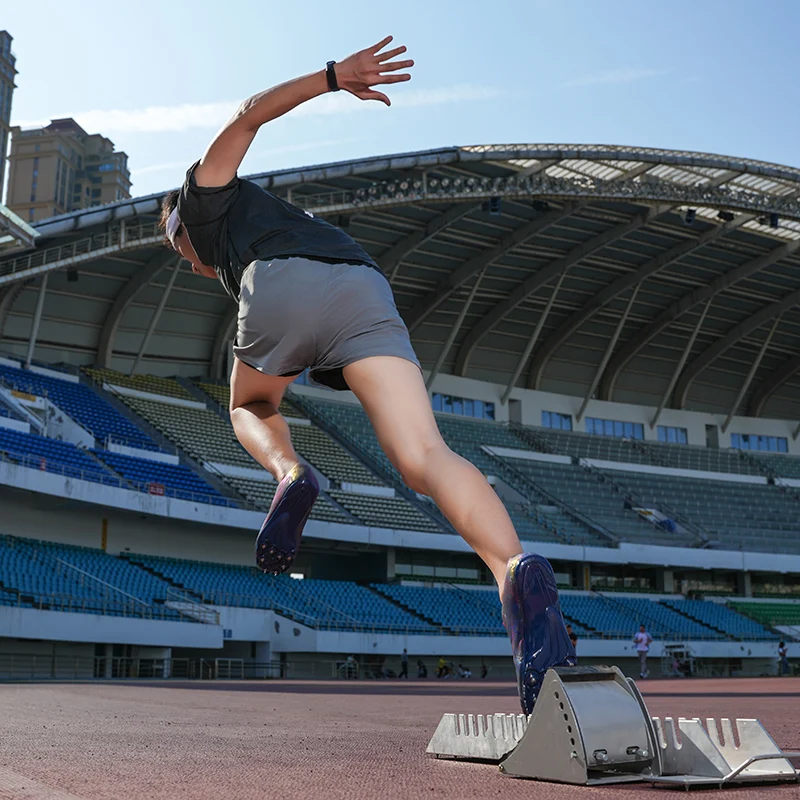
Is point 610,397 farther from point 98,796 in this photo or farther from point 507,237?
point 98,796

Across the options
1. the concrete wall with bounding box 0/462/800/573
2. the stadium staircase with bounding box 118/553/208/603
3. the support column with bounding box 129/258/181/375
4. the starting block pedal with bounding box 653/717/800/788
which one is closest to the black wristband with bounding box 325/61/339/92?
the starting block pedal with bounding box 653/717/800/788

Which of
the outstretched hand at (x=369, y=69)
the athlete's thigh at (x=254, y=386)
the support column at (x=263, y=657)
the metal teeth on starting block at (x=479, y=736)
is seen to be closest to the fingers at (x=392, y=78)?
the outstretched hand at (x=369, y=69)

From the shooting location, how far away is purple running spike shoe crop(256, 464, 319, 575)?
319 centimetres

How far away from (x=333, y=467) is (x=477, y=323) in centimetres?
1062

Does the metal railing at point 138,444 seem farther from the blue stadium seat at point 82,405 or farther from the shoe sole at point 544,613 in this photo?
the shoe sole at point 544,613

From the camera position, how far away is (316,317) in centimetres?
314

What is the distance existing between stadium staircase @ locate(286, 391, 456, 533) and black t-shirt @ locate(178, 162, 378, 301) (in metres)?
31.4

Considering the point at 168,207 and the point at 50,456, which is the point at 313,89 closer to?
the point at 168,207

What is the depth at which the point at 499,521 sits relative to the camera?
113 inches

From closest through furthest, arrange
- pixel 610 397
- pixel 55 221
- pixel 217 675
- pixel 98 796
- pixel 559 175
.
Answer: pixel 98 796 → pixel 217 675 → pixel 55 221 → pixel 559 175 → pixel 610 397

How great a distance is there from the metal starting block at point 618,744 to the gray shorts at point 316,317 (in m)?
1.14

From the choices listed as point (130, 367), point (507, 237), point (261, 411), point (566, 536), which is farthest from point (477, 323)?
point (261, 411)

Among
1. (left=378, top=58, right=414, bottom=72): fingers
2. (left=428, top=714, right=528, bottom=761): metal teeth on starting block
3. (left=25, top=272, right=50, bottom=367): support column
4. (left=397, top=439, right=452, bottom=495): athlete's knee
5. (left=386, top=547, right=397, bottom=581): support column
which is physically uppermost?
(left=25, top=272, right=50, bottom=367): support column

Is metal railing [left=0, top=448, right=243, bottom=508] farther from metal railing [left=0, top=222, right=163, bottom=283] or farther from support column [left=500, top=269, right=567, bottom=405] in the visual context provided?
support column [left=500, top=269, right=567, bottom=405]
